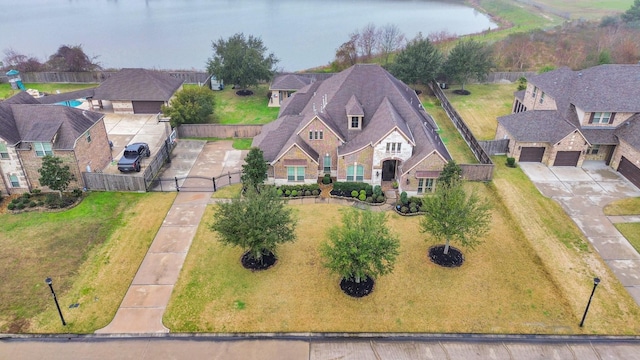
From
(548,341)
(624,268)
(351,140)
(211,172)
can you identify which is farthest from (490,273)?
(211,172)

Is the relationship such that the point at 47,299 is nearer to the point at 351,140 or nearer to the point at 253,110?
the point at 351,140

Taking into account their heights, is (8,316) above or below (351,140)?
below

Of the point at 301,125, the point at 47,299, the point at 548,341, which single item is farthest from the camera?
the point at 301,125

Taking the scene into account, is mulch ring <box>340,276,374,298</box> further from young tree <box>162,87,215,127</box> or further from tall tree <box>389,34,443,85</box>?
tall tree <box>389,34,443,85</box>

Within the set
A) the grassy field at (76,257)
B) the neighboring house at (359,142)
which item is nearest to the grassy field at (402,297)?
the grassy field at (76,257)

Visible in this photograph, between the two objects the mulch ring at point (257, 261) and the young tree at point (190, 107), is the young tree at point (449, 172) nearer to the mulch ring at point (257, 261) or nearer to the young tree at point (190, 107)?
the mulch ring at point (257, 261)

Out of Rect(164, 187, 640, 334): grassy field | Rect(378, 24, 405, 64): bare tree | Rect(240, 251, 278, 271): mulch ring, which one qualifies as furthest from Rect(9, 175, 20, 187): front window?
Rect(378, 24, 405, 64): bare tree

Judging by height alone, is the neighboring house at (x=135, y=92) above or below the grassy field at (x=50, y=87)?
above
